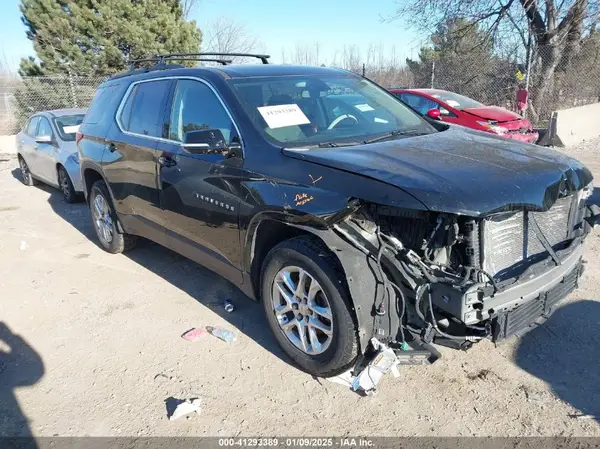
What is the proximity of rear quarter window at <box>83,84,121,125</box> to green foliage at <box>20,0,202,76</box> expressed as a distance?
11.1 metres

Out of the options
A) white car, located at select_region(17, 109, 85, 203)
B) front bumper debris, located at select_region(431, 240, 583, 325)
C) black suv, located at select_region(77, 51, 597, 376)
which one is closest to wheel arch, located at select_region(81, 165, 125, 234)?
black suv, located at select_region(77, 51, 597, 376)

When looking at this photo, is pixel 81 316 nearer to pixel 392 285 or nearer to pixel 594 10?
pixel 392 285

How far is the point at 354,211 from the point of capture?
2.75m

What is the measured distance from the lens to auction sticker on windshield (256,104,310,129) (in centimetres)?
346

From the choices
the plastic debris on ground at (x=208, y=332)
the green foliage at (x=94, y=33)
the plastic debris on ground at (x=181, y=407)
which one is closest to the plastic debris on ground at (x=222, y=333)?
the plastic debris on ground at (x=208, y=332)

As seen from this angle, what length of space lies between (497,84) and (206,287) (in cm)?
1518

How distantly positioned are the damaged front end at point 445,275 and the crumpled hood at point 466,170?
0.39ft

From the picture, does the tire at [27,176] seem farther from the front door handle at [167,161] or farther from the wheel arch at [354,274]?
the wheel arch at [354,274]

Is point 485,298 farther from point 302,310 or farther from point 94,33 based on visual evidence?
point 94,33

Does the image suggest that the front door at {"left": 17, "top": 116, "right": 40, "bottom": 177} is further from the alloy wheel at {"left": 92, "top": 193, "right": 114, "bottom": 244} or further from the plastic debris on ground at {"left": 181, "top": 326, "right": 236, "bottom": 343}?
the plastic debris on ground at {"left": 181, "top": 326, "right": 236, "bottom": 343}

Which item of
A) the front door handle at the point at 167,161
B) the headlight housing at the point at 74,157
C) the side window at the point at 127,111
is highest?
the side window at the point at 127,111

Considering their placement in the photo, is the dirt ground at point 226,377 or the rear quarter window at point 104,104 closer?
the dirt ground at point 226,377

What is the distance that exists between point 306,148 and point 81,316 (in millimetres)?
2558

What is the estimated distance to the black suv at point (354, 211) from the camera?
104 inches
